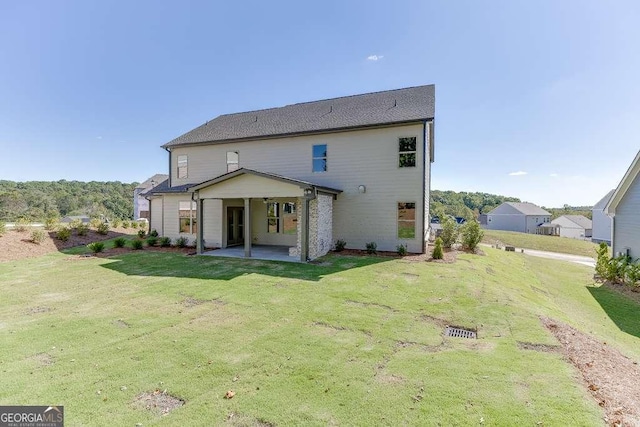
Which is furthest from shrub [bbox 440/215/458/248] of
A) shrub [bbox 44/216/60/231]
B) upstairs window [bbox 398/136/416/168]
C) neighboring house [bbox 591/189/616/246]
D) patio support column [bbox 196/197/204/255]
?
neighboring house [bbox 591/189/616/246]

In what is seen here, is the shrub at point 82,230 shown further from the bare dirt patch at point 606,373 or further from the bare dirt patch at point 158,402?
the bare dirt patch at point 606,373

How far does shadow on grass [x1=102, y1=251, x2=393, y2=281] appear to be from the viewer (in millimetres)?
10029

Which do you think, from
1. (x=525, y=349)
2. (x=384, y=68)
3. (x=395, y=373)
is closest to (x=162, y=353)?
(x=395, y=373)

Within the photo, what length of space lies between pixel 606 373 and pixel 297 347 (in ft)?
15.1

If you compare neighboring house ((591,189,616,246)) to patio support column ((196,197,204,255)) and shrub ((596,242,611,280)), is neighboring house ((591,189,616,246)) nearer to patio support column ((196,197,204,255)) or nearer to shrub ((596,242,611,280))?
shrub ((596,242,611,280))

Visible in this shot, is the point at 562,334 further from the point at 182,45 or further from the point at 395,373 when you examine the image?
the point at 182,45

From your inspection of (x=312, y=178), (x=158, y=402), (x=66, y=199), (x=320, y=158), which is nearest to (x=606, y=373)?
(x=158, y=402)

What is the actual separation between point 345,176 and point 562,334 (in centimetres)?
1080

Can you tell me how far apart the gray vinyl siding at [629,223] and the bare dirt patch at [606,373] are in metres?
9.65

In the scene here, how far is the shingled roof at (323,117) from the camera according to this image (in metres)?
14.2

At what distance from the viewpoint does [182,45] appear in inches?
655

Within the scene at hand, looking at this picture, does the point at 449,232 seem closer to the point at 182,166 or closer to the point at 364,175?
the point at 364,175

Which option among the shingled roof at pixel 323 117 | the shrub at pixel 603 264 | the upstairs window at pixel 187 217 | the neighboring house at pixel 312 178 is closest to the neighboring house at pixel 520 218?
the shrub at pixel 603 264

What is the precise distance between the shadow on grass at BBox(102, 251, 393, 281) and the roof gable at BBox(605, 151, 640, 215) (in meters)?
10.4
